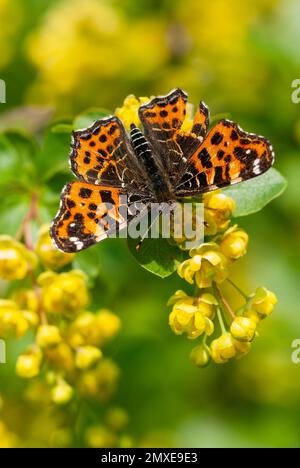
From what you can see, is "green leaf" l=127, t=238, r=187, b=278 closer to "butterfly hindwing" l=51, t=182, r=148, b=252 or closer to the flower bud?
"butterfly hindwing" l=51, t=182, r=148, b=252

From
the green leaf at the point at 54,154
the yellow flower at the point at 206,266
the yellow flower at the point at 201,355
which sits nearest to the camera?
the yellow flower at the point at 206,266

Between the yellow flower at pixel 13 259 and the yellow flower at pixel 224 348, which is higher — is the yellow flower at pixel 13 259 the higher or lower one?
the higher one

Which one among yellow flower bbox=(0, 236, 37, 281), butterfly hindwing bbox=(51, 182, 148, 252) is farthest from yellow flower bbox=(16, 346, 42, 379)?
butterfly hindwing bbox=(51, 182, 148, 252)

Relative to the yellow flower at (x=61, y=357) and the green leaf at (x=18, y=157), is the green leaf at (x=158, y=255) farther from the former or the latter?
the green leaf at (x=18, y=157)

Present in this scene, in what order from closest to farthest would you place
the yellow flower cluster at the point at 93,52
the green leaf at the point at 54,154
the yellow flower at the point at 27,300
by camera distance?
the yellow flower at the point at 27,300, the green leaf at the point at 54,154, the yellow flower cluster at the point at 93,52

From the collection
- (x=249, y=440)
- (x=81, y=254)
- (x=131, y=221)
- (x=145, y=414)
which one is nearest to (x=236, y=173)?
(x=131, y=221)

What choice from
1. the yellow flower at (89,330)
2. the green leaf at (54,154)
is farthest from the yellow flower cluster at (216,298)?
the green leaf at (54,154)

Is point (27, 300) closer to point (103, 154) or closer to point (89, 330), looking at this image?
point (89, 330)
